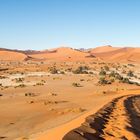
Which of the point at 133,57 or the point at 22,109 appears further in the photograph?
the point at 133,57

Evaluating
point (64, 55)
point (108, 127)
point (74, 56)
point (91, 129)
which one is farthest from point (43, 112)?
point (64, 55)

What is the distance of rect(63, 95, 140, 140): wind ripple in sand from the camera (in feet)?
39.6

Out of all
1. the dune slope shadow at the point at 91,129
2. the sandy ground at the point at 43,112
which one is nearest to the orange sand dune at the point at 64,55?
the sandy ground at the point at 43,112

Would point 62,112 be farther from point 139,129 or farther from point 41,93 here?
point 41,93

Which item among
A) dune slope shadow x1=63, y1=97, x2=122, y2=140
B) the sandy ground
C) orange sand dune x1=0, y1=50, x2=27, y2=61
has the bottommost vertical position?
the sandy ground

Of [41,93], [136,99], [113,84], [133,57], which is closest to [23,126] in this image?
[136,99]

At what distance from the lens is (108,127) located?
14523mm

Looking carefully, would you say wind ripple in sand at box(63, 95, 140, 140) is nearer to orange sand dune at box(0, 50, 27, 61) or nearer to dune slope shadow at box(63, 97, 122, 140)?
dune slope shadow at box(63, 97, 122, 140)

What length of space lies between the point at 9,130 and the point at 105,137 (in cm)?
534

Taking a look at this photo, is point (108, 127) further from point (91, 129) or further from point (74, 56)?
point (74, 56)

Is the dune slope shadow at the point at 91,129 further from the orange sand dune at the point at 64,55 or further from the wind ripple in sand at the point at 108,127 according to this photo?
the orange sand dune at the point at 64,55

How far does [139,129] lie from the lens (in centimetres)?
1533

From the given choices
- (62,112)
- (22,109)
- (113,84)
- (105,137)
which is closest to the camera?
(105,137)

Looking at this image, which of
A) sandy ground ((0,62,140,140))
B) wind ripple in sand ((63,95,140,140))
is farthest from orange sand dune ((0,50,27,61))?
wind ripple in sand ((63,95,140,140))
